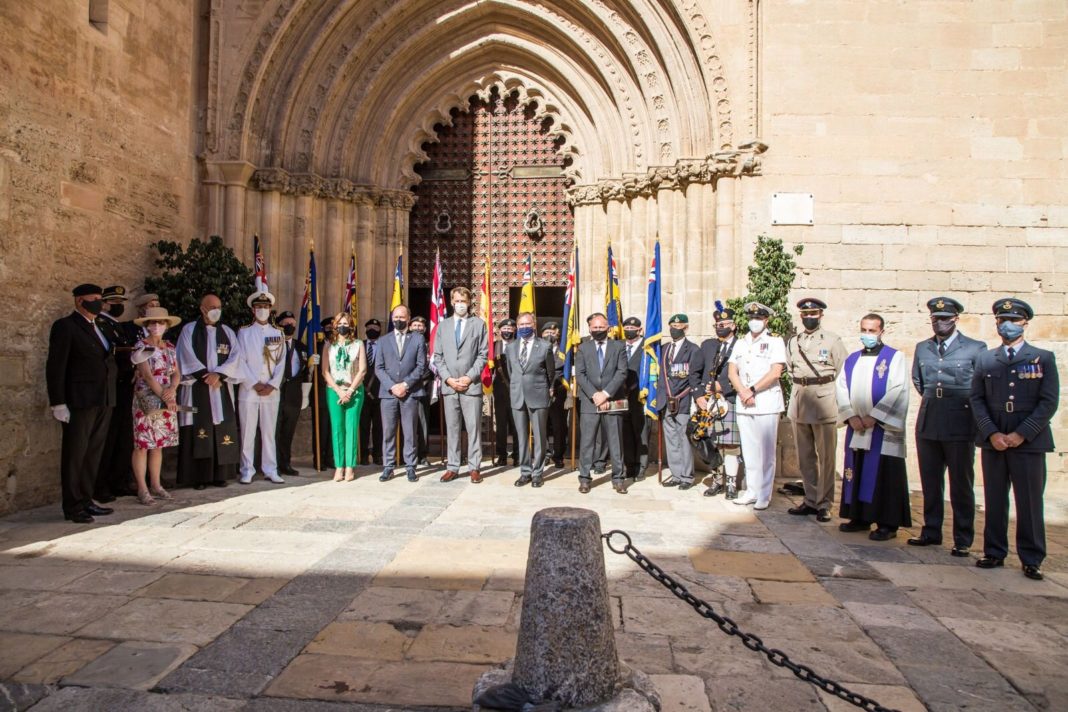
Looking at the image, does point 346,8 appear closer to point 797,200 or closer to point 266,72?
point 266,72

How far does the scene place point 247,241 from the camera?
9.32m

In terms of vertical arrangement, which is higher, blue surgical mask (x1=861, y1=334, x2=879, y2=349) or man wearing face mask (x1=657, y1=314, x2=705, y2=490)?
blue surgical mask (x1=861, y1=334, x2=879, y2=349)

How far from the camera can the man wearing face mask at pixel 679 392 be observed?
7516mm

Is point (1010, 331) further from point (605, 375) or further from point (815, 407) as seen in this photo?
point (605, 375)

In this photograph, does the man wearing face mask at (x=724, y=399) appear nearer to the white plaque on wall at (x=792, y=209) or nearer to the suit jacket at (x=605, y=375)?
the suit jacket at (x=605, y=375)

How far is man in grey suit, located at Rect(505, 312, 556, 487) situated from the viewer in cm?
765

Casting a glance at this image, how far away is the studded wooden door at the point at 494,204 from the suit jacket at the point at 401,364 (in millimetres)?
3062

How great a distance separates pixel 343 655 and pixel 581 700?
1346 mm

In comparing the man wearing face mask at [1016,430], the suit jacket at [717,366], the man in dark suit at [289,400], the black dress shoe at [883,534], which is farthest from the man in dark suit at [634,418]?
the man in dark suit at [289,400]

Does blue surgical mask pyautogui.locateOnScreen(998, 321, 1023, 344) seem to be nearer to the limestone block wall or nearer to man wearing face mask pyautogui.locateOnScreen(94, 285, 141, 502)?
the limestone block wall

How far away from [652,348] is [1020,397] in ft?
12.7

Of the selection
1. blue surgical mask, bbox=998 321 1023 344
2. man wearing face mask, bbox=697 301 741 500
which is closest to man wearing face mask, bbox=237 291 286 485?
man wearing face mask, bbox=697 301 741 500

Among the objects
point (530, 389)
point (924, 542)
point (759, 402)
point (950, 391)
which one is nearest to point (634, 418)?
point (530, 389)

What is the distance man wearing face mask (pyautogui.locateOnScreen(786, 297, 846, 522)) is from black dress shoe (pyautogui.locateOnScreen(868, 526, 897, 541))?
2.04ft
